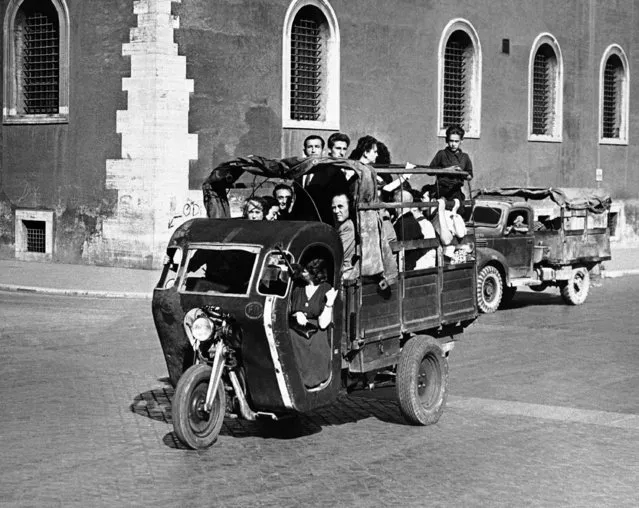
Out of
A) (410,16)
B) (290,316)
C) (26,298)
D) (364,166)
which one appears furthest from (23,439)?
(410,16)

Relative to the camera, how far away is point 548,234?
61.5 ft

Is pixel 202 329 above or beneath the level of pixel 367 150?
beneath

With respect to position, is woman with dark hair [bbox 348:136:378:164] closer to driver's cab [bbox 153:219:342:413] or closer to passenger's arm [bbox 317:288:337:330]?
driver's cab [bbox 153:219:342:413]

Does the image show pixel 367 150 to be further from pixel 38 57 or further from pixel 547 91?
pixel 547 91

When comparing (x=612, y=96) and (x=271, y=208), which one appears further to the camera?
(x=612, y=96)

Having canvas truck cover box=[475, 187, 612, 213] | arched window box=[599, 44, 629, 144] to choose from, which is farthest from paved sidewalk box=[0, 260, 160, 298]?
arched window box=[599, 44, 629, 144]

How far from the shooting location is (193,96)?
22953 mm

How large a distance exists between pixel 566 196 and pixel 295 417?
10646 millimetres

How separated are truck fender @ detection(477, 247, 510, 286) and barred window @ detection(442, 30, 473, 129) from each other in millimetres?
11029

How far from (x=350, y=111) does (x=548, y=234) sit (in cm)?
817

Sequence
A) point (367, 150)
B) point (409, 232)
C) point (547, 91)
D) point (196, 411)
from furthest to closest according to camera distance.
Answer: point (547, 91), point (367, 150), point (409, 232), point (196, 411)

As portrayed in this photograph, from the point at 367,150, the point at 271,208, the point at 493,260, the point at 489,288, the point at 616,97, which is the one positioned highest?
the point at 616,97

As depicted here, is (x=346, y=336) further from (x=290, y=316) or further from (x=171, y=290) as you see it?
(x=171, y=290)

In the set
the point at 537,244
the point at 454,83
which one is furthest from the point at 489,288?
the point at 454,83
